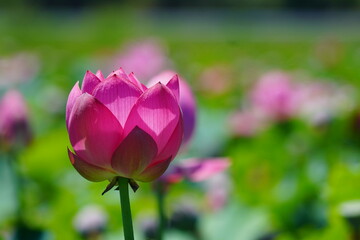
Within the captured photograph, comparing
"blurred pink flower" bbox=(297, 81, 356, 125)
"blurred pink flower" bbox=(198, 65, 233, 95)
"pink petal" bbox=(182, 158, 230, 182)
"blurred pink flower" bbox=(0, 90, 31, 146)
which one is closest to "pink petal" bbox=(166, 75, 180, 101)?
"pink petal" bbox=(182, 158, 230, 182)

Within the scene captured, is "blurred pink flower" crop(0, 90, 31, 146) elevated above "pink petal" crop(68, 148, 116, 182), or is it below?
above

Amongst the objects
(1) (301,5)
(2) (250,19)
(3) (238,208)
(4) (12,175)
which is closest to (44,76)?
(4) (12,175)

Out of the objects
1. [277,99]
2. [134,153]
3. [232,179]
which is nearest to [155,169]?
[134,153]

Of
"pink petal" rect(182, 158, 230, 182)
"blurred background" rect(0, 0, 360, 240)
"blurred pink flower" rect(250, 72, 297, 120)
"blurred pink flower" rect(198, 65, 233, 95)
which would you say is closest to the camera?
"pink petal" rect(182, 158, 230, 182)

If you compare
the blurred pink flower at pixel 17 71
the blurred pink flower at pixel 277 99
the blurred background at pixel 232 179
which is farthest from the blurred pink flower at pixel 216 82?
the blurred pink flower at pixel 277 99

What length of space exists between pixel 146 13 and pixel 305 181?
32.7 m

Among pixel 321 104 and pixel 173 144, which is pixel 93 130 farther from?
pixel 321 104

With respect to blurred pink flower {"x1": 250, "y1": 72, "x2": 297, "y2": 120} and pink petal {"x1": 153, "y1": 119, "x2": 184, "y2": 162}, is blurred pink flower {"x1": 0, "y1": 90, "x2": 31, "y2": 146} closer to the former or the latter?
pink petal {"x1": 153, "y1": 119, "x2": 184, "y2": 162}

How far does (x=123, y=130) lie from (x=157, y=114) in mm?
32

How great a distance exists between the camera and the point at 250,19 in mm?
31688

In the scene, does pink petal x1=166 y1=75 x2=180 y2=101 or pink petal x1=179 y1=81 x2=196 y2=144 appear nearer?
pink petal x1=166 y1=75 x2=180 y2=101

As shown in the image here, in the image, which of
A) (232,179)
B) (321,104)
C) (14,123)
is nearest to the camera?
(14,123)

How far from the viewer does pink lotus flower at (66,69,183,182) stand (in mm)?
665

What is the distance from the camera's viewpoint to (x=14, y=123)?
1.21 metres
